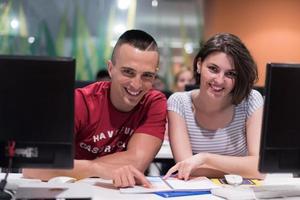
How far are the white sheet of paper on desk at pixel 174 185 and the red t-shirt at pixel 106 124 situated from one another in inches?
10.9

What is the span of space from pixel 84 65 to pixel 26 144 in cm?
459

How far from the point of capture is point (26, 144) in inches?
54.0

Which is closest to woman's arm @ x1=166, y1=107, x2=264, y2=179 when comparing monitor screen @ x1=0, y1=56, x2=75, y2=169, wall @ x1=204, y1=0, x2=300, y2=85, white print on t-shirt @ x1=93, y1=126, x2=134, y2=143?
white print on t-shirt @ x1=93, y1=126, x2=134, y2=143

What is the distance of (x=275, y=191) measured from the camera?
5.16 feet

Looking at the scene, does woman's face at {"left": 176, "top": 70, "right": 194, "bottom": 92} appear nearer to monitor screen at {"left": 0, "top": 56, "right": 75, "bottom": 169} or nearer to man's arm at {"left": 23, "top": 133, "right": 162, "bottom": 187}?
man's arm at {"left": 23, "top": 133, "right": 162, "bottom": 187}

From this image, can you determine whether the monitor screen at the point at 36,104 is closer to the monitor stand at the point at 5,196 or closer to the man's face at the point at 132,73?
the monitor stand at the point at 5,196

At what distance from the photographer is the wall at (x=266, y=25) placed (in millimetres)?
5645

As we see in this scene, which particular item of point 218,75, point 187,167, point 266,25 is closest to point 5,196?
point 187,167

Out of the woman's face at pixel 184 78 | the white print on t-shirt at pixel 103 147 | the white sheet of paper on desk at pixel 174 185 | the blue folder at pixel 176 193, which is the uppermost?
the woman's face at pixel 184 78

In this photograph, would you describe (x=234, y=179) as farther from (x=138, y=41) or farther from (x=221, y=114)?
Result: (x=138, y=41)

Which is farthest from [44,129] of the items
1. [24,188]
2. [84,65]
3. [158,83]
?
[84,65]

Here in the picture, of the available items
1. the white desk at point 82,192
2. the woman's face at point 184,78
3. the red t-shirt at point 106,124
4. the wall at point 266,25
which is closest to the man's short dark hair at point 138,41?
the red t-shirt at point 106,124

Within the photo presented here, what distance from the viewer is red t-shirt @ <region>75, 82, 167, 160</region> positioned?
197cm

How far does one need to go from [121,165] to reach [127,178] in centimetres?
21
